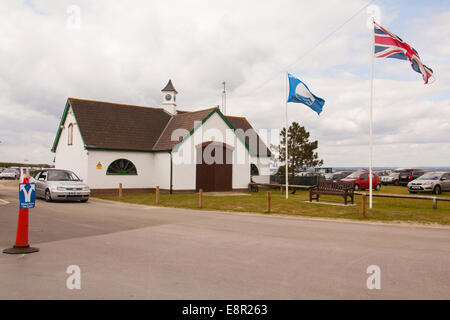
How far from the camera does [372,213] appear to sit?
15242 millimetres

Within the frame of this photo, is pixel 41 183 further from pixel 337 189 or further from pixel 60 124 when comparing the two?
pixel 337 189

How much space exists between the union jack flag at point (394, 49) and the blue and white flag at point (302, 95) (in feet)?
14.2

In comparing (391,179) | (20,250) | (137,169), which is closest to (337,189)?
(20,250)

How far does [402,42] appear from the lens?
1570cm

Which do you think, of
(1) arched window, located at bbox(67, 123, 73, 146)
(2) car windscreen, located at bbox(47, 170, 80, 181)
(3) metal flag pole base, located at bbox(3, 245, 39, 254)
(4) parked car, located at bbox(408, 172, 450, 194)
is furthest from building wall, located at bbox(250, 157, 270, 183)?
(3) metal flag pole base, located at bbox(3, 245, 39, 254)

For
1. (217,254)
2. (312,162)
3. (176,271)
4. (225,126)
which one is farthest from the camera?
(312,162)

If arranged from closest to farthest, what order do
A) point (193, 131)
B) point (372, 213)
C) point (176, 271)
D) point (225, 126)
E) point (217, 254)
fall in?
point (176, 271) < point (217, 254) < point (372, 213) < point (193, 131) < point (225, 126)

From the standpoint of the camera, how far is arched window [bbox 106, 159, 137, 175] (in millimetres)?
26062
